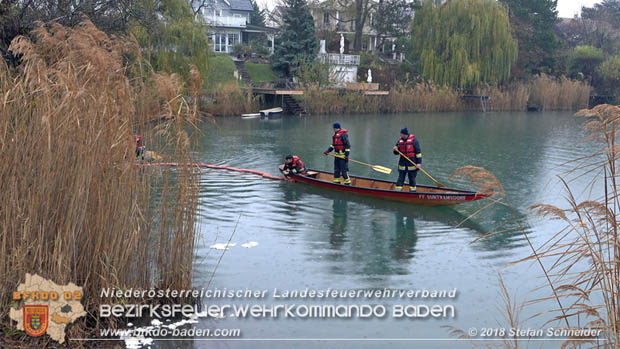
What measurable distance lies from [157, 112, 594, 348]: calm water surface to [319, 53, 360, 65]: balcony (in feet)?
69.4

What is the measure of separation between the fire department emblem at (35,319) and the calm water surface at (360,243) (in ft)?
4.20

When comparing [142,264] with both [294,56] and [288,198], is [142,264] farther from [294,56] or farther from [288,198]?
[294,56]

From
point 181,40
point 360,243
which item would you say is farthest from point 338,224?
point 181,40

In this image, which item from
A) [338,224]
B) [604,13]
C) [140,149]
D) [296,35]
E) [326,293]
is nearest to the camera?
[140,149]

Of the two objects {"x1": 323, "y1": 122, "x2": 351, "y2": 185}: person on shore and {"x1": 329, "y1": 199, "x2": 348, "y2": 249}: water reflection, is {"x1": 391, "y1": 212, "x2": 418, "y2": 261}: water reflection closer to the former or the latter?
{"x1": 329, "y1": 199, "x2": 348, "y2": 249}: water reflection

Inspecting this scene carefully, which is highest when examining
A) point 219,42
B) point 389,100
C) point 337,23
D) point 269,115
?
point 337,23

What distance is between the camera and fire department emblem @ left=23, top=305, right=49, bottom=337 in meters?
5.26

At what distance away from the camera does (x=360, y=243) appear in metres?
10.3

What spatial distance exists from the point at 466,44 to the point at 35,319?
124 ft

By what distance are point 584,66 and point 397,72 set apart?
52.8 ft

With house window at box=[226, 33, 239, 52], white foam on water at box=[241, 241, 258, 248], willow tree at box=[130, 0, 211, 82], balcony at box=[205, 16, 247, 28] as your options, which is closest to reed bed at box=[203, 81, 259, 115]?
willow tree at box=[130, 0, 211, 82]

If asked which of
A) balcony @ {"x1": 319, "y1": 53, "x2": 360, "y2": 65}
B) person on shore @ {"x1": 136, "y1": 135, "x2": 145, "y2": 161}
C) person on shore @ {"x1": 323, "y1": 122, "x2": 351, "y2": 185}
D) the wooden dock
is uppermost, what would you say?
balcony @ {"x1": 319, "y1": 53, "x2": 360, "y2": 65}

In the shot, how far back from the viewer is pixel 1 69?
5.61m

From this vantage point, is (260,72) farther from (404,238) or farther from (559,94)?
(404,238)
